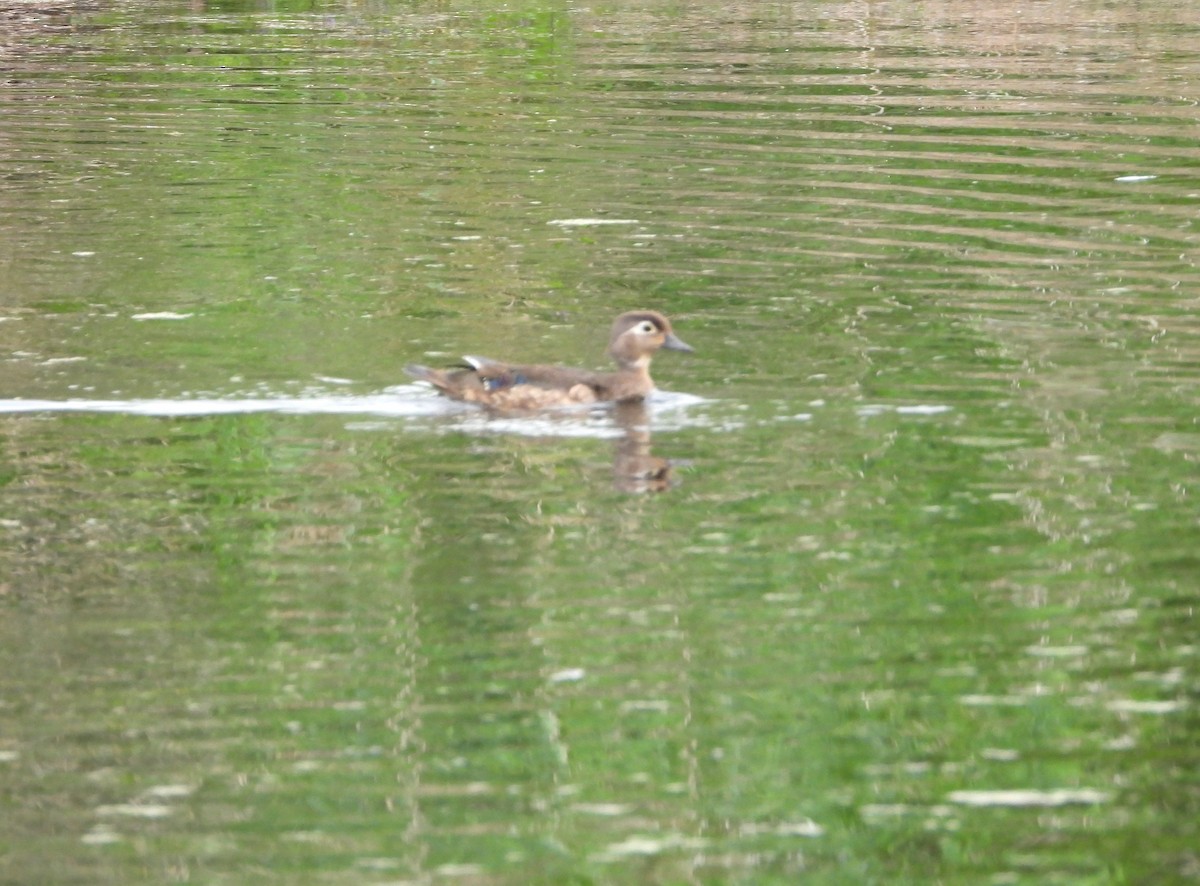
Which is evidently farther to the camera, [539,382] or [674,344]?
[674,344]

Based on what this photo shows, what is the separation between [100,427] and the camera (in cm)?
1189

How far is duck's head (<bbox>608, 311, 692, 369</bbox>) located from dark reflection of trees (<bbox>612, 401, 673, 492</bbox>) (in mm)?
299

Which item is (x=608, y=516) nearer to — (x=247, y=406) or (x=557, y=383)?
(x=557, y=383)

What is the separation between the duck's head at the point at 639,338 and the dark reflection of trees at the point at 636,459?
0.30 meters

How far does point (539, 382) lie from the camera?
40.1ft

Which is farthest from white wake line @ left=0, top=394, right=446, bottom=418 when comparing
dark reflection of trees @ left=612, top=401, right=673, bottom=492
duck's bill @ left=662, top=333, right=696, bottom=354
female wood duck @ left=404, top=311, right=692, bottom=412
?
duck's bill @ left=662, top=333, right=696, bottom=354

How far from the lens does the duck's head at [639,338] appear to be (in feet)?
41.2

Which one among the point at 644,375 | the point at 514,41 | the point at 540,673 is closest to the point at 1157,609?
the point at 540,673

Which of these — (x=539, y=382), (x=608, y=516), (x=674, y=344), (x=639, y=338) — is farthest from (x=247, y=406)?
(x=608, y=516)

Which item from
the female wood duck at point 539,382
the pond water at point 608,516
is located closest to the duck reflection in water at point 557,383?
the female wood duck at point 539,382

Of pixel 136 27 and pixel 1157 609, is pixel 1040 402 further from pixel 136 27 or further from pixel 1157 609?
pixel 136 27

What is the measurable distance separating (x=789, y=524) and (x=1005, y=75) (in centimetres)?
1715

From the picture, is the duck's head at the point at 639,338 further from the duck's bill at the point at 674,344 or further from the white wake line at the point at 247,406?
the white wake line at the point at 247,406

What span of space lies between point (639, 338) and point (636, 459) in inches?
54.1
